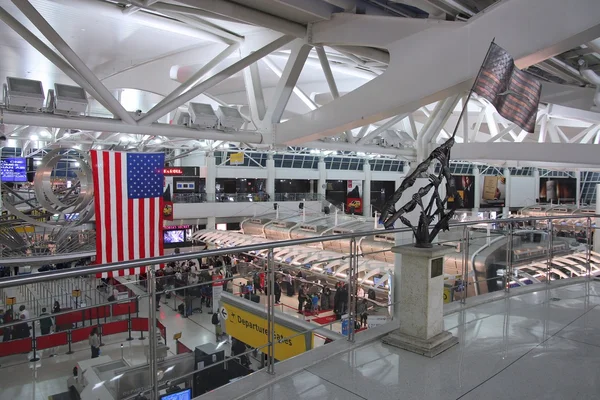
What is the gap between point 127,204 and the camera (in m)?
7.31

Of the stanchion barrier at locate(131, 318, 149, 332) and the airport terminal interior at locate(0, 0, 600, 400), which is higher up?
the airport terminal interior at locate(0, 0, 600, 400)

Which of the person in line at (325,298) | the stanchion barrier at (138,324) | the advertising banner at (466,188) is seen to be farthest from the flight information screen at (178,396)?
the advertising banner at (466,188)

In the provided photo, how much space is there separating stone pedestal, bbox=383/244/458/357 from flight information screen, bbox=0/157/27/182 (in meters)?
32.5

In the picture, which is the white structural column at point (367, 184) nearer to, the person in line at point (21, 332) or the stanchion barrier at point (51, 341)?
the stanchion barrier at point (51, 341)

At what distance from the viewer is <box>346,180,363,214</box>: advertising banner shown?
134 feet

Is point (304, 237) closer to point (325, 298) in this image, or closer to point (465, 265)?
point (465, 265)

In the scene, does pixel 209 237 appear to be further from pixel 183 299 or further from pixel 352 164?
pixel 352 164

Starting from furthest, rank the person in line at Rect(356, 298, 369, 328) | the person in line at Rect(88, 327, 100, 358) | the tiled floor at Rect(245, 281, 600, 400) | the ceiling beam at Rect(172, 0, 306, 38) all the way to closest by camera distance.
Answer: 1. the person in line at Rect(356, 298, 369, 328)
2. the person in line at Rect(88, 327, 100, 358)
3. the ceiling beam at Rect(172, 0, 306, 38)
4. the tiled floor at Rect(245, 281, 600, 400)

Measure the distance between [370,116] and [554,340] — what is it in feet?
12.4

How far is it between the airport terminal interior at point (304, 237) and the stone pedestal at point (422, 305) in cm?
2

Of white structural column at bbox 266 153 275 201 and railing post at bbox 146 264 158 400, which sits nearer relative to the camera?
railing post at bbox 146 264 158 400

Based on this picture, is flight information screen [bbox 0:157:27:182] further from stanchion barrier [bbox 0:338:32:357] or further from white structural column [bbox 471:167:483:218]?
white structural column [bbox 471:167:483:218]

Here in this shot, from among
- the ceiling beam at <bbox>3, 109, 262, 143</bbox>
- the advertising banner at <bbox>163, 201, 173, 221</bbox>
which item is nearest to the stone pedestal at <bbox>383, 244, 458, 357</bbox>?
the ceiling beam at <bbox>3, 109, 262, 143</bbox>

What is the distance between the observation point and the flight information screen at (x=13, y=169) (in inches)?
1156
